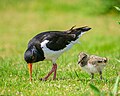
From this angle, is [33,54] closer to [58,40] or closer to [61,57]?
[58,40]

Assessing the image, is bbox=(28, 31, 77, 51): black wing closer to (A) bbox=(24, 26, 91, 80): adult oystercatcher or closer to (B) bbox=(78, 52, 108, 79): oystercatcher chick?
(A) bbox=(24, 26, 91, 80): adult oystercatcher

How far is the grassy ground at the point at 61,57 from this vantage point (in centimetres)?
896

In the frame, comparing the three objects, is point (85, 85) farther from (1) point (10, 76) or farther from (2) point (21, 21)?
(2) point (21, 21)

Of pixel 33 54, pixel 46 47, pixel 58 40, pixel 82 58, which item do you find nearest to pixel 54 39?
pixel 58 40

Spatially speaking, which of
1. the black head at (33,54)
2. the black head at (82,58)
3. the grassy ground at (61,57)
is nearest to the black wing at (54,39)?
the black head at (33,54)

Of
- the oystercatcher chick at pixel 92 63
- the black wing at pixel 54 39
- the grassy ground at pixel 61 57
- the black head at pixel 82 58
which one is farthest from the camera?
the black wing at pixel 54 39

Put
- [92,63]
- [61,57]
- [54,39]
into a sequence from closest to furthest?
[92,63]
[54,39]
[61,57]

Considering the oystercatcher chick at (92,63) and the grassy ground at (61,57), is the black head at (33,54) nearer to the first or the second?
the grassy ground at (61,57)

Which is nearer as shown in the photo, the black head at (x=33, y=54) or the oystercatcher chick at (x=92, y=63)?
the oystercatcher chick at (x=92, y=63)

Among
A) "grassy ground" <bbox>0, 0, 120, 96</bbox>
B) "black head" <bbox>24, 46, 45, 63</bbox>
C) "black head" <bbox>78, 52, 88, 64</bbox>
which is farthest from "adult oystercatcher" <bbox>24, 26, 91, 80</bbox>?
"black head" <bbox>78, 52, 88, 64</bbox>

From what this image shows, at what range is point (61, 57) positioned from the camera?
1284cm

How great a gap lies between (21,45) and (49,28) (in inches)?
133

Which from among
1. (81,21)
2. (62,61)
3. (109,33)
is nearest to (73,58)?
(62,61)

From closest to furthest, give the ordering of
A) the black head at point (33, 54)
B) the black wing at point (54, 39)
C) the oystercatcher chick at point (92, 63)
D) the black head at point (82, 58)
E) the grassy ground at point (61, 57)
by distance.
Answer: the grassy ground at point (61, 57) → the oystercatcher chick at point (92, 63) → the black head at point (82, 58) → the black head at point (33, 54) → the black wing at point (54, 39)
